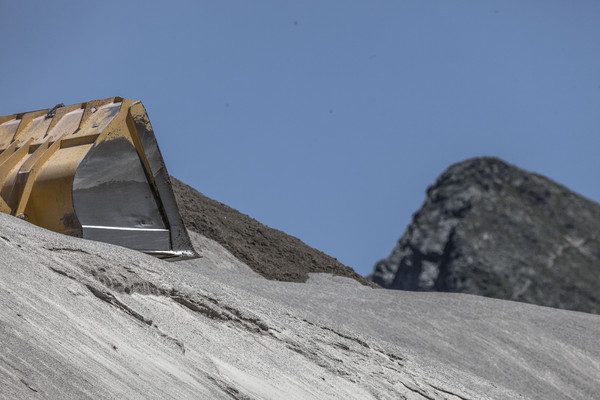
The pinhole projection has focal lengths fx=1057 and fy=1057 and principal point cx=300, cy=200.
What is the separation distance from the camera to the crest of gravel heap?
88812 millimetres

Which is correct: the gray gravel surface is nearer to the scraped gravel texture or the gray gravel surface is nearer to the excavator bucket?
the excavator bucket

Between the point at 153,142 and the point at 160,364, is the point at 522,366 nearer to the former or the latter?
the point at 153,142

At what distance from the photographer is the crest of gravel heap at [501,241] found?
88.8 meters

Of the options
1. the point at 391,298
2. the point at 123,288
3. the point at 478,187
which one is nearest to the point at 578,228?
the point at 478,187

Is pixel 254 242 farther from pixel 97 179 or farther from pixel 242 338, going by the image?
pixel 242 338

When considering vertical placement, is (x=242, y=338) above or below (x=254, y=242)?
below

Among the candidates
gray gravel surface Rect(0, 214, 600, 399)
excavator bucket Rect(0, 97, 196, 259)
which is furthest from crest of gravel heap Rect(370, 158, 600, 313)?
excavator bucket Rect(0, 97, 196, 259)

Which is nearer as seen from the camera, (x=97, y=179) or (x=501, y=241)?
(x=97, y=179)

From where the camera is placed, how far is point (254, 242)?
770 inches

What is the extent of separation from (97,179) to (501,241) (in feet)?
278

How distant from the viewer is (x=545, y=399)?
12.6 metres

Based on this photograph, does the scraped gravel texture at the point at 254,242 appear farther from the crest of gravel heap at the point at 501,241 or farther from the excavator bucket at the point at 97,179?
the crest of gravel heap at the point at 501,241

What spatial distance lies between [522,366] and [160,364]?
701 centimetres

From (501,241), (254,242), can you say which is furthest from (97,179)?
(501,241)
